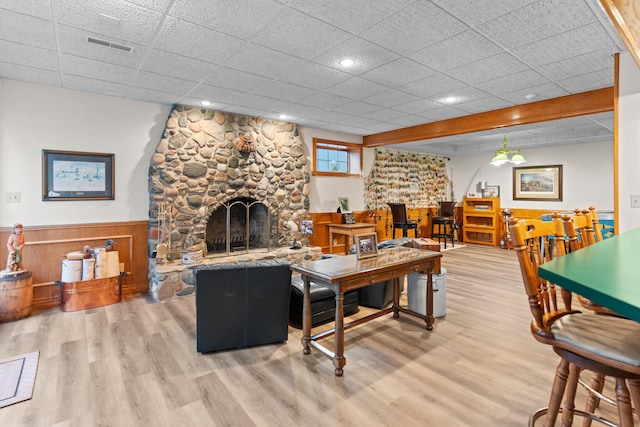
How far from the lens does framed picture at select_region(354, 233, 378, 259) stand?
9.28ft

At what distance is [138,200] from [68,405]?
2.96 meters

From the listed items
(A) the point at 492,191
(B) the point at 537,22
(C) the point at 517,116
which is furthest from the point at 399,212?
(B) the point at 537,22

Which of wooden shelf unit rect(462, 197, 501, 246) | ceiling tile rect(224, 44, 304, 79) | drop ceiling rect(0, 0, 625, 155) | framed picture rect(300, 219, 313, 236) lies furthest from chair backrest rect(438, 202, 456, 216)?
ceiling tile rect(224, 44, 304, 79)

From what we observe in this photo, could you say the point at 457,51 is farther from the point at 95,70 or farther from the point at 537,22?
the point at 95,70

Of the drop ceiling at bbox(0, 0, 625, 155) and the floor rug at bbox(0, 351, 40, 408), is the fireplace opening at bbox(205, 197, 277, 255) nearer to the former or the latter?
the drop ceiling at bbox(0, 0, 625, 155)

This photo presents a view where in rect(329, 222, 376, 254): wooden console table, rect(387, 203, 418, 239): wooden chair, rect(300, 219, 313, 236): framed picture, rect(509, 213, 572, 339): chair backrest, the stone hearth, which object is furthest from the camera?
rect(387, 203, 418, 239): wooden chair

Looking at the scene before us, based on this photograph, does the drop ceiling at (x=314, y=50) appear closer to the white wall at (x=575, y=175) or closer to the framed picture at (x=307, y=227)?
the framed picture at (x=307, y=227)

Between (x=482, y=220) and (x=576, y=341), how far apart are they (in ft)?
27.0

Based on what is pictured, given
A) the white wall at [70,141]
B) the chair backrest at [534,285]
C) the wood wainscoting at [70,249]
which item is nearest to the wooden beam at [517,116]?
the chair backrest at [534,285]

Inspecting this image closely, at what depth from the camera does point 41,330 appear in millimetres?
3191

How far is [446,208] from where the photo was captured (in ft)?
27.6

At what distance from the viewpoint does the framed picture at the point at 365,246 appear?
2828mm

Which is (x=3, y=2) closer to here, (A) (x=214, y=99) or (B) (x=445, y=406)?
(A) (x=214, y=99)

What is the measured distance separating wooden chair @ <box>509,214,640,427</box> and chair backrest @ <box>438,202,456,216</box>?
23.1 feet
